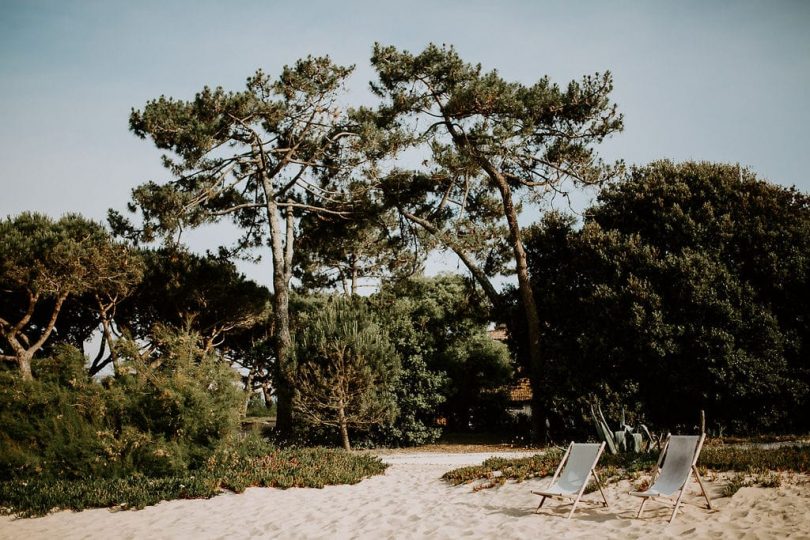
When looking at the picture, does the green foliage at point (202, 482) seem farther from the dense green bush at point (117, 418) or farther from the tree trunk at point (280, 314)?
the tree trunk at point (280, 314)

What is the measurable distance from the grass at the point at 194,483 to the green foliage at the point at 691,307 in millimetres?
8350

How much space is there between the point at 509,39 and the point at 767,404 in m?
13.0

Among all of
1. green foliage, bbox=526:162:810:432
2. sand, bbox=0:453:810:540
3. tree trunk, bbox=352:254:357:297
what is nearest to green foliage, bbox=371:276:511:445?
tree trunk, bbox=352:254:357:297

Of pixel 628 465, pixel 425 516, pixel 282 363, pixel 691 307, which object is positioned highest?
→ pixel 691 307

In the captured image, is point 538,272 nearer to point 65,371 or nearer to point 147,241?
point 147,241

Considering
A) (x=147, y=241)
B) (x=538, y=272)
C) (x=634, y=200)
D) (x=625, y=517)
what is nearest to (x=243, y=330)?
(x=147, y=241)

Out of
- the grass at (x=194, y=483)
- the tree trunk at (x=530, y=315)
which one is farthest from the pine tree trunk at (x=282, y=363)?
the tree trunk at (x=530, y=315)

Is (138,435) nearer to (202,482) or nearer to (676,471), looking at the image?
(202,482)

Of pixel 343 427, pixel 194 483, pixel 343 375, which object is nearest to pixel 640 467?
pixel 194 483

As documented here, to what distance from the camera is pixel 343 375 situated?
1766cm

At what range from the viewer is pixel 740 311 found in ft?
53.0

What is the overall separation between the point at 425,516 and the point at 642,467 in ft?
12.0

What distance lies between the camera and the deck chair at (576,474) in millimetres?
7703

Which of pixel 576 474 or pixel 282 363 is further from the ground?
pixel 282 363
